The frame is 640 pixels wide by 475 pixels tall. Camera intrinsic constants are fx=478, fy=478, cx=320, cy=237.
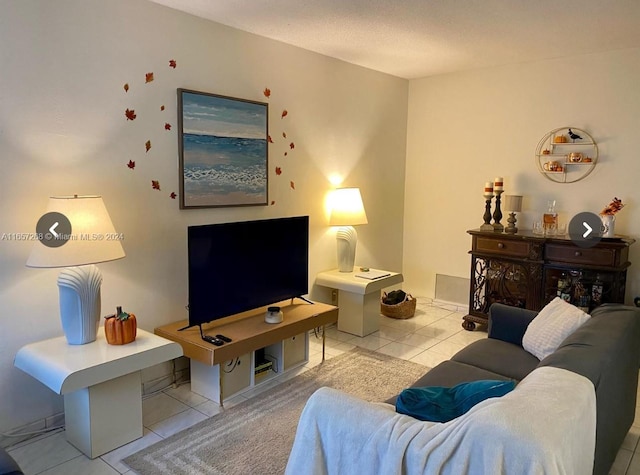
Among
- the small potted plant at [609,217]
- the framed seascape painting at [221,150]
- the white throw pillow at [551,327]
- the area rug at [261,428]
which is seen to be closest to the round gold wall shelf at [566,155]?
the small potted plant at [609,217]

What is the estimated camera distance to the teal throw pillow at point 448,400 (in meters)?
1.58

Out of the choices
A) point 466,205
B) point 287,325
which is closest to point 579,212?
point 466,205

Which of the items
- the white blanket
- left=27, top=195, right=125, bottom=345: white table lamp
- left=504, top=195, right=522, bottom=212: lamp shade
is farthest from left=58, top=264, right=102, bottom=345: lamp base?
left=504, top=195, right=522, bottom=212: lamp shade

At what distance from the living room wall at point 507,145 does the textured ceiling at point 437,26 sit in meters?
0.26

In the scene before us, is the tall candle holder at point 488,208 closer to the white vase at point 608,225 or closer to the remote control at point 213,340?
the white vase at point 608,225

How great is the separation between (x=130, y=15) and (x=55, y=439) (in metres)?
2.43

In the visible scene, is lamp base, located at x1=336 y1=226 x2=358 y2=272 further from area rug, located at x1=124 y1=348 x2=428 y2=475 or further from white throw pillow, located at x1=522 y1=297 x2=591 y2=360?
white throw pillow, located at x1=522 y1=297 x2=591 y2=360

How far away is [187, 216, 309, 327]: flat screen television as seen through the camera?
2.89 m

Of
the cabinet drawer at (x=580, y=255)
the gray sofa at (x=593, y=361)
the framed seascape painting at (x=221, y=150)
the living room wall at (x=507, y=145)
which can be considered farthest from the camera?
the living room wall at (x=507, y=145)

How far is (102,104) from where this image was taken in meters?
2.76

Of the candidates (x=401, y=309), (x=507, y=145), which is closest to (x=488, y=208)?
(x=507, y=145)

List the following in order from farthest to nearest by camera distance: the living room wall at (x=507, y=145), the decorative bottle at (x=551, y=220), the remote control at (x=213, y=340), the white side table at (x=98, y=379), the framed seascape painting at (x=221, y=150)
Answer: the decorative bottle at (x=551, y=220)
the living room wall at (x=507, y=145)
the framed seascape painting at (x=221, y=150)
the remote control at (x=213, y=340)
the white side table at (x=98, y=379)

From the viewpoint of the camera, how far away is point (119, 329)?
251 centimetres

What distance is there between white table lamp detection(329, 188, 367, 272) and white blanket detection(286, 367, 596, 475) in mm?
2795
